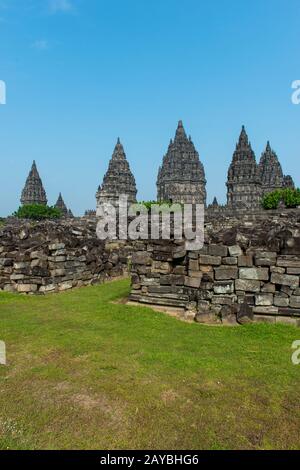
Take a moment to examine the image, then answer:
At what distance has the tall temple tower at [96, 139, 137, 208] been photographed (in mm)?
65312

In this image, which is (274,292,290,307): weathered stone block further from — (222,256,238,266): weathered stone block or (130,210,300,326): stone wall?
(222,256,238,266): weathered stone block

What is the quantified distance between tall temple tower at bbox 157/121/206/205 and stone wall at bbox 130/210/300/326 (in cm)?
6122

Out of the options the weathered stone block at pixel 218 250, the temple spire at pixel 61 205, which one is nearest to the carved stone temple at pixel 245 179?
the temple spire at pixel 61 205

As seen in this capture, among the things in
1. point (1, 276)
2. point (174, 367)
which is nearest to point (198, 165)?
point (1, 276)

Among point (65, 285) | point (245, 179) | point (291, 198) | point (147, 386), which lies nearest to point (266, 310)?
point (147, 386)

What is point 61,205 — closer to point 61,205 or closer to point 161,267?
point 61,205

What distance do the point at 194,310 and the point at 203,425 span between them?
3883 millimetres

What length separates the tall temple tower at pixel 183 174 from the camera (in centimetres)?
6981

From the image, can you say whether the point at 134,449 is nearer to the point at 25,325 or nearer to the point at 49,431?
the point at 49,431

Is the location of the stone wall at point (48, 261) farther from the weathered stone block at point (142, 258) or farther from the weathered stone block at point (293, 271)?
the weathered stone block at point (293, 271)

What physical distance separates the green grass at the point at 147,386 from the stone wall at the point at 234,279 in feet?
1.63

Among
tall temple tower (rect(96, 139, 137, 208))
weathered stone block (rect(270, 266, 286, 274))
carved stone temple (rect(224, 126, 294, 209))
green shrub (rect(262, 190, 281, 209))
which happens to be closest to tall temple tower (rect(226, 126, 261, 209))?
carved stone temple (rect(224, 126, 294, 209))

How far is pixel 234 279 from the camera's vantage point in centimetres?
701

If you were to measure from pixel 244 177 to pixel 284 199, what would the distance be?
11533 mm
